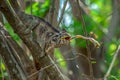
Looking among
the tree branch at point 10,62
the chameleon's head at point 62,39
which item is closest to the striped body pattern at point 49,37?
the chameleon's head at point 62,39

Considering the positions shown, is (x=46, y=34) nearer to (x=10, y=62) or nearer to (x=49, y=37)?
(x=49, y=37)

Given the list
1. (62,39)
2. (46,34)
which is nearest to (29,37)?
(46,34)

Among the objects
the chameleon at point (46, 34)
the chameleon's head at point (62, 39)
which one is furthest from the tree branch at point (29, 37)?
the chameleon's head at point (62, 39)

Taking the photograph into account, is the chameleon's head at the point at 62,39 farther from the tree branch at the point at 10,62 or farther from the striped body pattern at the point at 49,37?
the tree branch at the point at 10,62

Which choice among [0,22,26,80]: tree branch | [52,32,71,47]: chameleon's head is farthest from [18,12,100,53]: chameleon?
[0,22,26,80]: tree branch

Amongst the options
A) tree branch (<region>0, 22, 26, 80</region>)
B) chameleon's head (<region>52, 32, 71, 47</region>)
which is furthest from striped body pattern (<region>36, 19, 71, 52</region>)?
tree branch (<region>0, 22, 26, 80</region>)

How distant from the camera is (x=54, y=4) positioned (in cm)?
164

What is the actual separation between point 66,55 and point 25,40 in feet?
3.66

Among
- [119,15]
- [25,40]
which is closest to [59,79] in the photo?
[25,40]

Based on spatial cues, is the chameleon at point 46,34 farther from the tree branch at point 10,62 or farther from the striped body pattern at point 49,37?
the tree branch at point 10,62

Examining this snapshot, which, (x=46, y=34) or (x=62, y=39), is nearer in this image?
(x=62, y=39)

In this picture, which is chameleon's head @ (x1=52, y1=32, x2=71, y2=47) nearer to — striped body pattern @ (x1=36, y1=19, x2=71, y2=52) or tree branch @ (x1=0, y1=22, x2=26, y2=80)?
striped body pattern @ (x1=36, y1=19, x2=71, y2=52)

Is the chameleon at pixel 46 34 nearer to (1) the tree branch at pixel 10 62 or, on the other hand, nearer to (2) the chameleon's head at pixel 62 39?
(2) the chameleon's head at pixel 62 39

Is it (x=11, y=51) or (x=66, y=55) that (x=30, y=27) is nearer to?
(x=11, y=51)
